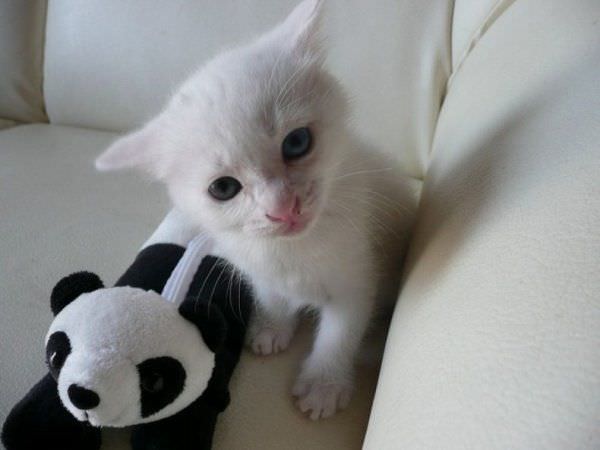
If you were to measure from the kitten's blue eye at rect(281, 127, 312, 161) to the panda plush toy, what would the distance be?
25 cm

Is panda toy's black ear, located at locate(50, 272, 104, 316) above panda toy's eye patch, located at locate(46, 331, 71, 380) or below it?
above

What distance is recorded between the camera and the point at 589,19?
0.71 meters

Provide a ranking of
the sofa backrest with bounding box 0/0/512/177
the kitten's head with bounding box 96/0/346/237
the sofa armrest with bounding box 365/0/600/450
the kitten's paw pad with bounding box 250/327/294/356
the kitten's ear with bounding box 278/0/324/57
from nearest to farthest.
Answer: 1. the sofa armrest with bounding box 365/0/600/450
2. the kitten's head with bounding box 96/0/346/237
3. the kitten's ear with bounding box 278/0/324/57
4. the kitten's paw pad with bounding box 250/327/294/356
5. the sofa backrest with bounding box 0/0/512/177

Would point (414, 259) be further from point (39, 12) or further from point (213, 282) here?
point (39, 12)

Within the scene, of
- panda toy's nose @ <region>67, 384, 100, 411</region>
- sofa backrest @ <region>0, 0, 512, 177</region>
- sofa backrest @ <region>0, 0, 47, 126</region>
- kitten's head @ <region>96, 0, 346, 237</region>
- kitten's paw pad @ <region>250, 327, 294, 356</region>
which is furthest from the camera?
sofa backrest @ <region>0, 0, 47, 126</region>

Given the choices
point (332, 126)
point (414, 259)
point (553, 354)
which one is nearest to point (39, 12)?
point (332, 126)

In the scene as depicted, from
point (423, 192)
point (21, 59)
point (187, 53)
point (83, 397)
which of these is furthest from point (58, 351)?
point (21, 59)

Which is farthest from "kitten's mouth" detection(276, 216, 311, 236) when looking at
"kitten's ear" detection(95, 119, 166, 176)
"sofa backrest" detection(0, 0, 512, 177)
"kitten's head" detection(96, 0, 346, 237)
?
"sofa backrest" detection(0, 0, 512, 177)

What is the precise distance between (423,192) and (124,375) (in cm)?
64

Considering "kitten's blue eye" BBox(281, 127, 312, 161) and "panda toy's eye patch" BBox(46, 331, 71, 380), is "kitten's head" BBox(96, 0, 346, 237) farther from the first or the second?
"panda toy's eye patch" BBox(46, 331, 71, 380)

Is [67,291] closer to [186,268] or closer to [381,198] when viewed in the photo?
[186,268]

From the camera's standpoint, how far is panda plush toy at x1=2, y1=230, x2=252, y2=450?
1.89 ft

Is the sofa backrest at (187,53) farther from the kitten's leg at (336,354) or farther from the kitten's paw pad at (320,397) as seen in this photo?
the kitten's paw pad at (320,397)

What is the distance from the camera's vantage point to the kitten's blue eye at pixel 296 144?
2.25 feet
